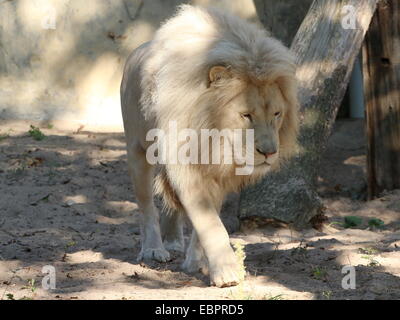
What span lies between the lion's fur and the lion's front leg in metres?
0.11

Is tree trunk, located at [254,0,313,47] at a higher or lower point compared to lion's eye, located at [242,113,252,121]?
higher

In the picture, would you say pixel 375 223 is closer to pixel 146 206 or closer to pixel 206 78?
pixel 146 206

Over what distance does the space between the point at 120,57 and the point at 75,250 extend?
4902 millimetres

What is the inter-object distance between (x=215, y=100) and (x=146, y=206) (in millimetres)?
1555

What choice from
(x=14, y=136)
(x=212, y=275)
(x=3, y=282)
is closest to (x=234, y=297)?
(x=212, y=275)

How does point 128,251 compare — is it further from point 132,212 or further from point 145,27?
point 145,27

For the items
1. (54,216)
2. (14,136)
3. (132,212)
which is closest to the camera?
(54,216)

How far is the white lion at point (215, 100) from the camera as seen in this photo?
4871 mm

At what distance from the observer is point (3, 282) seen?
202 inches

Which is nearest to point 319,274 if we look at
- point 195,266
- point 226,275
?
point 226,275

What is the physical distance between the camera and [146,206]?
243 inches

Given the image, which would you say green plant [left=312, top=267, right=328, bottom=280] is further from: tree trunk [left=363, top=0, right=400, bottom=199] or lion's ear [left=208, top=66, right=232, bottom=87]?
tree trunk [left=363, top=0, right=400, bottom=199]

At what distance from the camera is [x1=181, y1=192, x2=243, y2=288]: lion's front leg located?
491 cm

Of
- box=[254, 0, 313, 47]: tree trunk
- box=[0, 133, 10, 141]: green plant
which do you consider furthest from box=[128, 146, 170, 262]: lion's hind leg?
box=[254, 0, 313, 47]: tree trunk
